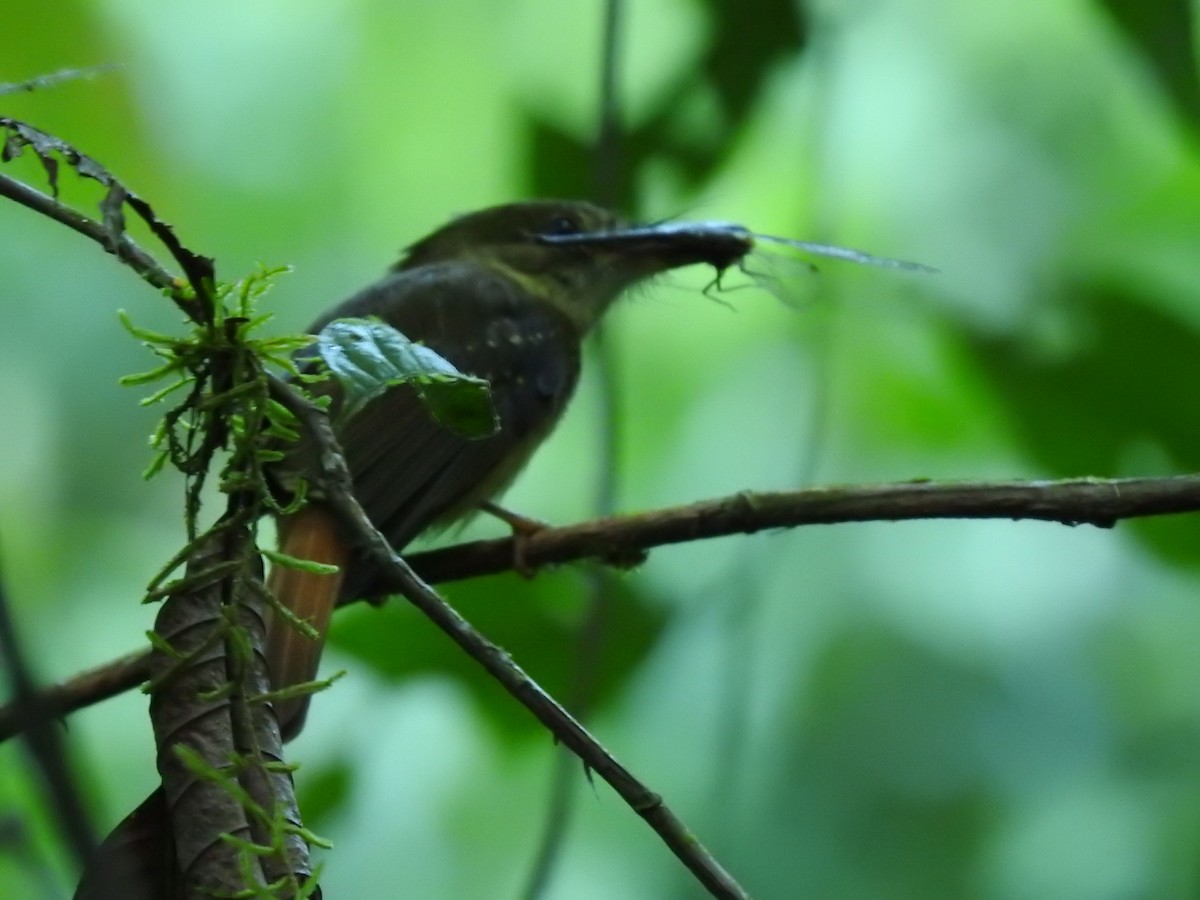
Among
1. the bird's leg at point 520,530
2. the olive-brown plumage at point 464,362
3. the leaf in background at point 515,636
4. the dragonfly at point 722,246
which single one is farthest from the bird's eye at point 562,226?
the leaf in background at point 515,636

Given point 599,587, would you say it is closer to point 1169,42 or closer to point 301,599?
point 301,599

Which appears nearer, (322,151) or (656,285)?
(656,285)

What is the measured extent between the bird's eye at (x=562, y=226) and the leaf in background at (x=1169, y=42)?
1.15 m

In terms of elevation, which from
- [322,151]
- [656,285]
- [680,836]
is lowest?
[680,836]

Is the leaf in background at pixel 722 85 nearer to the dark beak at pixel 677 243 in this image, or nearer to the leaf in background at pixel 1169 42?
the dark beak at pixel 677 243

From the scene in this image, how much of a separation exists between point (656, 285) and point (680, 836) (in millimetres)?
1955

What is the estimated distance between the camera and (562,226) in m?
2.87

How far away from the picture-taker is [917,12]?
312 centimetres

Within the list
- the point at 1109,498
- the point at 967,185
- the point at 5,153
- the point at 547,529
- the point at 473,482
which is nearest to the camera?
the point at 5,153

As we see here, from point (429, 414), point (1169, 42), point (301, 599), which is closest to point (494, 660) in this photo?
point (301, 599)

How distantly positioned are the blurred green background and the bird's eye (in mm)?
198

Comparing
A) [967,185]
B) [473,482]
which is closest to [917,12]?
[967,185]

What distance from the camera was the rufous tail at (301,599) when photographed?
169 cm

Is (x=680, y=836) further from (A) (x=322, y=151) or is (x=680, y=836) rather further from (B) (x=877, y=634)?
(A) (x=322, y=151)
